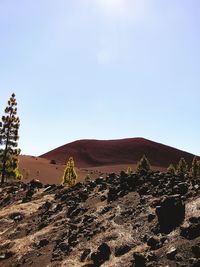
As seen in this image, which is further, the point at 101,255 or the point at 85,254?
the point at 85,254

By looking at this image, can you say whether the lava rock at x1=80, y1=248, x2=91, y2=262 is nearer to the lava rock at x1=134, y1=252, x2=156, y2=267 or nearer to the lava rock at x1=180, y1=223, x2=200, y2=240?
the lava rock at x1=134, y1=252, x2=156, y2=267

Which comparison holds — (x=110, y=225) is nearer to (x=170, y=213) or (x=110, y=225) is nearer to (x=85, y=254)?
(x=85, y=254)

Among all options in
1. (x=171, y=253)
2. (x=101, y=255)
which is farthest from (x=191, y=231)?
(x=101, y=255)

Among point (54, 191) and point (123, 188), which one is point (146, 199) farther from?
point (54, 191)

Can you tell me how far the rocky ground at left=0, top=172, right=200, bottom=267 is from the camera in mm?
13391

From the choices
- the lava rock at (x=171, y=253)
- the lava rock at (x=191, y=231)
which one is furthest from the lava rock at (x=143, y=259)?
the lava rock at (x=191, y=231)

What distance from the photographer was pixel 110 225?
55.2ft

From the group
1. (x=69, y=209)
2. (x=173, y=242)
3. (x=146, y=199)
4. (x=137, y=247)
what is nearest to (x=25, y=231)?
(x=69, y=209)

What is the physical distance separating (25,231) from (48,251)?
3687 millimetres

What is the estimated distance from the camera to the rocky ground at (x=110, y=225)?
13391 mm

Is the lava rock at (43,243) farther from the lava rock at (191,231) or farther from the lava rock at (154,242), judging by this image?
the lava rock at (191,231)

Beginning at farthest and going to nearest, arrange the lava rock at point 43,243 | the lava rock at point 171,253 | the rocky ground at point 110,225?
1. the lava rock at point 43,243
2. the rocky ground at point 110,225
3. the lava rock at point 171,253

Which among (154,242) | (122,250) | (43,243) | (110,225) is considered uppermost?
(110,225)

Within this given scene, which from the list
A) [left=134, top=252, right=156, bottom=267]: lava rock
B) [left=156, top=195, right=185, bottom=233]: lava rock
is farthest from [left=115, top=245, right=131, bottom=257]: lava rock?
[left=156, top=195, right=185, bottom=233]: lava rock
